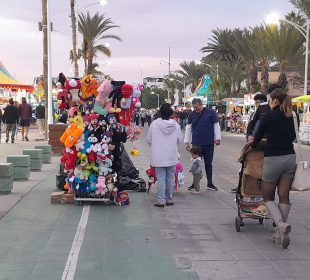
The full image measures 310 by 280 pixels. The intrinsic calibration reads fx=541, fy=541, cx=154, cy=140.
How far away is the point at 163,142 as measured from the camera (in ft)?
28.6

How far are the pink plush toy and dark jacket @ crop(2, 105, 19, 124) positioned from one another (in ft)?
47.7

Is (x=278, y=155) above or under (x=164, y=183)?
above

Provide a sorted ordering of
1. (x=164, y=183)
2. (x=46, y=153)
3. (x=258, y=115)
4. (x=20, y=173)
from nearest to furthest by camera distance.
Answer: (x=164, y=183), (x=258, y=115), (x=20, y=173), (x=46, y=153)

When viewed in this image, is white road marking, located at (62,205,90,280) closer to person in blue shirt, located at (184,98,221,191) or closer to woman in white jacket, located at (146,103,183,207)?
woman in white jacket, located at (146,103,183,207)

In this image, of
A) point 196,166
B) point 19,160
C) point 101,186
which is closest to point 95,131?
point 101,186

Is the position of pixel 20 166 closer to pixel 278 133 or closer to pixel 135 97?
pixel 135 97

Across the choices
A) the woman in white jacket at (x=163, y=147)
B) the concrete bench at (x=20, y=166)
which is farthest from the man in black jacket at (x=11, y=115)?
the woman in white jacket at (x=163, y=147)

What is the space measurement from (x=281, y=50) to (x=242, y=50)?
8.33 m

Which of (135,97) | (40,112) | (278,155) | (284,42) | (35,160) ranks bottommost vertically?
(35,160)

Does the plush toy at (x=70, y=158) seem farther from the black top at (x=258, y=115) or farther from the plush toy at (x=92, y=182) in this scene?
the black top at (x=258, y=115)

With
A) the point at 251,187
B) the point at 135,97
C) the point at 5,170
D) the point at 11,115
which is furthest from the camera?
the point at 11,115

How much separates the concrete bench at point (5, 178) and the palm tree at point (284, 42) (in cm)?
2842

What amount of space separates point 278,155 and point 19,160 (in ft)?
Answer: 22.6

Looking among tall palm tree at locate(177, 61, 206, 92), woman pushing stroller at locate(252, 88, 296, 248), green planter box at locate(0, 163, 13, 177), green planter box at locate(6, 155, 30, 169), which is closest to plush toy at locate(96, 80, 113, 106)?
green planter box at locate(0, 163, 13, 177)
